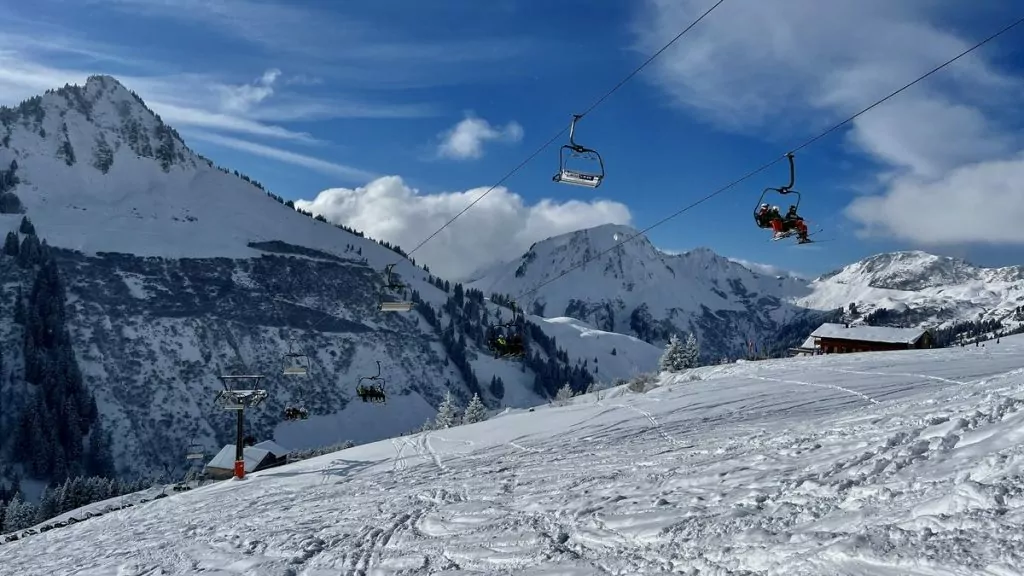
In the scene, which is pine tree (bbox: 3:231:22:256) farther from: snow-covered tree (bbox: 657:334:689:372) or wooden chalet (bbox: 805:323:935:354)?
wooden chalet (bbox: 805:323:935:354)

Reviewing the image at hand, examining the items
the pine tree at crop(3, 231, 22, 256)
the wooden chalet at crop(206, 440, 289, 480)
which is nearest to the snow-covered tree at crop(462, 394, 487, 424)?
the wooden chalet at crop(206, 440, 289, 480)

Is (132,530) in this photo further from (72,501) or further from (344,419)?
(344,419)

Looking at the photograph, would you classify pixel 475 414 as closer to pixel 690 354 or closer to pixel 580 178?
pixel 690 354

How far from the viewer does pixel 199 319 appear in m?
137

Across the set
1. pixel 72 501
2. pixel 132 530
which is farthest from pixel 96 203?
Result: pixel 132 530

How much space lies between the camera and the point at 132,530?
19.2 meters

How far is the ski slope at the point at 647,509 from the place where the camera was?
7578 mm

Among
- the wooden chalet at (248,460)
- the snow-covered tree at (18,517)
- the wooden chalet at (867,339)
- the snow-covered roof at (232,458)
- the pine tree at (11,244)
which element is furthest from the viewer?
the pine tree at (11,244)

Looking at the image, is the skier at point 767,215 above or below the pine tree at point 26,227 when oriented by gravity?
below

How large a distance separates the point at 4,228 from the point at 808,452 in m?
178

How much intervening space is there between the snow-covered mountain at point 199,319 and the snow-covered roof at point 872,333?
60388mm

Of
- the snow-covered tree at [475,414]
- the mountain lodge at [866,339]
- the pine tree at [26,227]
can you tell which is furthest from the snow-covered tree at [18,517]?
the pine tree at [26,227]

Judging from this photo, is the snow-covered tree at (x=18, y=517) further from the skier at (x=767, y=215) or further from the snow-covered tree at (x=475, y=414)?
the skier at (x=767, y=215)

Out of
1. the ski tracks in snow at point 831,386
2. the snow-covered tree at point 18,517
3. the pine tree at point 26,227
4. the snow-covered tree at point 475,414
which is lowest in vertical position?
the snow-covered tree at point 18,517
